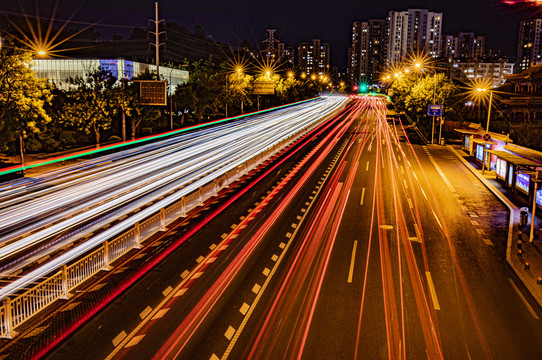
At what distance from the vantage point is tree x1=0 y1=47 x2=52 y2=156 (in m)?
28.8

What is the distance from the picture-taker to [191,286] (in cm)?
1360

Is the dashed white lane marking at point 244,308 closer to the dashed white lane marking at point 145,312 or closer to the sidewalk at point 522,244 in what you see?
the dashed white lane marking at point 145,312

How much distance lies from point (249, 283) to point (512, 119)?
5936cm

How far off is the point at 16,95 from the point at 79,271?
20.3 meters

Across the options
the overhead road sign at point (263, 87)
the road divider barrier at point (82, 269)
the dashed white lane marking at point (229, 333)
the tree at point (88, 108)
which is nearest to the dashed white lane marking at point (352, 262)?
the dashed white lane marking at point (229, 333)

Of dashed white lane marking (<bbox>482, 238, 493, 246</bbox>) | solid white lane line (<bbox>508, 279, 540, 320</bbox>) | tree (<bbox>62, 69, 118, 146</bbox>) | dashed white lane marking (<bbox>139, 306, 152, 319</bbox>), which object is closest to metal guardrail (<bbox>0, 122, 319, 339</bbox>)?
dashed white lane marking (<bbox>139, 306, 152, 319</bbox>)

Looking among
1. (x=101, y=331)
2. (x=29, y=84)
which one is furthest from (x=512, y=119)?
(x=101, y=331)

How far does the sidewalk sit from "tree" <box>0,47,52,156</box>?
2850cm

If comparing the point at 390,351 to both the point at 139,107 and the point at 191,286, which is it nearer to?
the point at 191,286

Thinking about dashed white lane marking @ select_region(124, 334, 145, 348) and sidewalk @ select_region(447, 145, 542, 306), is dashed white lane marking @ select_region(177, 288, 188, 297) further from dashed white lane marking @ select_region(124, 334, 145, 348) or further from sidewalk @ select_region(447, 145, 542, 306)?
sidewalk @ select_region(447, 145, 542, 306)

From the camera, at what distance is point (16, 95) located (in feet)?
94.7

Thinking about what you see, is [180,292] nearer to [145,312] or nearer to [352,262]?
[145,312]

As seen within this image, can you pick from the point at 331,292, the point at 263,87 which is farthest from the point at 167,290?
the point at 263,87

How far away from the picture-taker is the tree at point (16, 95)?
28.8m
